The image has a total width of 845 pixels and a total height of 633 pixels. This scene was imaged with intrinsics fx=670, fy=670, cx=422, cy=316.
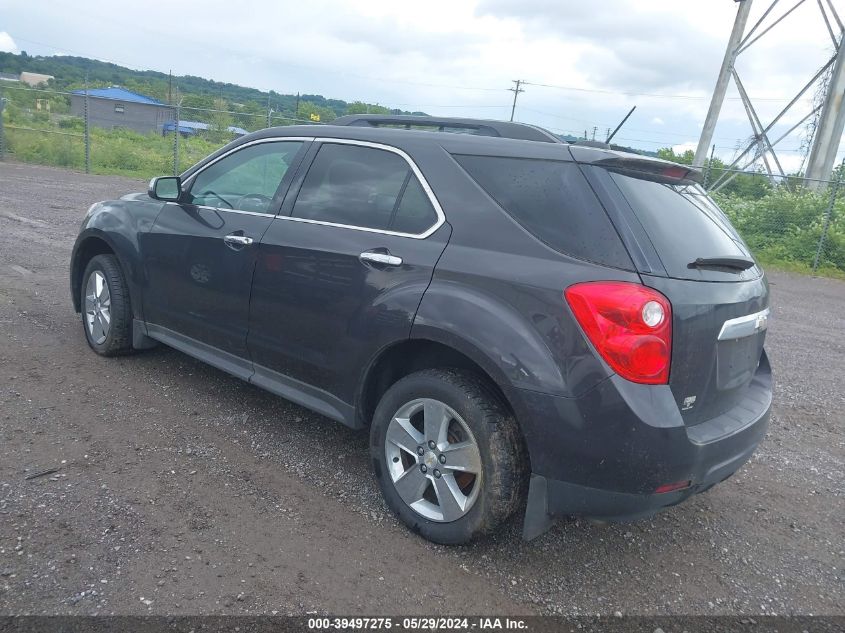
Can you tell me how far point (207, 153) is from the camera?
2488 cm

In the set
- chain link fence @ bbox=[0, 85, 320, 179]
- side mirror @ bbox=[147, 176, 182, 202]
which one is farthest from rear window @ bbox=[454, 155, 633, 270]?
chain link fence @ bbox=[0, 85, 320, 179]

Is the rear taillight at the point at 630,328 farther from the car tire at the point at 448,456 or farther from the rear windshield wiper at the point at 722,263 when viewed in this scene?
the car tire at the point at 448,456

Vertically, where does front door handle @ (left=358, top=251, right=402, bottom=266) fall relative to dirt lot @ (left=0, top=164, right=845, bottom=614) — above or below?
above

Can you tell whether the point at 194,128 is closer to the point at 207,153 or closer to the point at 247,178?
the point at 207,153

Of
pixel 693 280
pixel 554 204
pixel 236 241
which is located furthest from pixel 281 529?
pixel 693 280

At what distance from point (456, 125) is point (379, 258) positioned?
1.01 m

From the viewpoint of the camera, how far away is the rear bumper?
2.51 meters

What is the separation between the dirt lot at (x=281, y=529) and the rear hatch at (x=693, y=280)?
783 mm

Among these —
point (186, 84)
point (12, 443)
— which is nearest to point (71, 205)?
point (12, 443)

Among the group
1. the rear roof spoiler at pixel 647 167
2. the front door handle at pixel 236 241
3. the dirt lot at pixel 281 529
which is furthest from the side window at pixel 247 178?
the rear roof spoiler at pixel 647 167

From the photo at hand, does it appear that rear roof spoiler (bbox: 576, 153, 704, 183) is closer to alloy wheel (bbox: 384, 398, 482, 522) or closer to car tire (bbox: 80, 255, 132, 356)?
alloy wheel (bbox: 384, 398, 482, 522)

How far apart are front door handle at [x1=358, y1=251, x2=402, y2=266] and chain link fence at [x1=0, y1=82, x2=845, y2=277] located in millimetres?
8471

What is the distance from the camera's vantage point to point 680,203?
10.0ft

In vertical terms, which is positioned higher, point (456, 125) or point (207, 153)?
point (456, 125)
